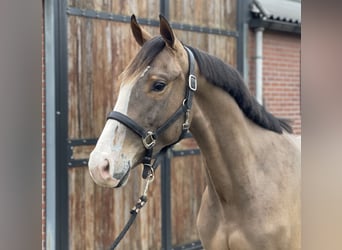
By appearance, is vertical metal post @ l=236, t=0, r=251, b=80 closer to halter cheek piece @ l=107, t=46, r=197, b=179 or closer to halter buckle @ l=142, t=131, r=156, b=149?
halter cheek piece @ l=107, t=46, r=197, b=179

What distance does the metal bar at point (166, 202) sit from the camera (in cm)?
411

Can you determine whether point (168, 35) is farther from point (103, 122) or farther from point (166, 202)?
point (166, 202)

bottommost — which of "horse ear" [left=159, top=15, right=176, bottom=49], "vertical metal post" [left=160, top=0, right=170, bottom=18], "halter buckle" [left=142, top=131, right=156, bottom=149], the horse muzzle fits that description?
the horse muzzle

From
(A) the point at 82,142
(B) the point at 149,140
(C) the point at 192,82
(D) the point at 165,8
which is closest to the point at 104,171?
(B) the point at 149,140

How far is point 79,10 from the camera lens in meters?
3.44

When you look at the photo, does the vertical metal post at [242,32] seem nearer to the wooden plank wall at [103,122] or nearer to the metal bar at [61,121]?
the wooden plank wall at [103,122]

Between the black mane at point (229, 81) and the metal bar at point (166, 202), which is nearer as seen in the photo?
the black mane at point (229, 81)

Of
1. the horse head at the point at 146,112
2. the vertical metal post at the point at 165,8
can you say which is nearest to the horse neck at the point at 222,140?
the horse head at the point at 146,112

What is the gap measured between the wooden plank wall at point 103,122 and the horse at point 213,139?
1239 millimetres

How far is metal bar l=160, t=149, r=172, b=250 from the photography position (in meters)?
4.11

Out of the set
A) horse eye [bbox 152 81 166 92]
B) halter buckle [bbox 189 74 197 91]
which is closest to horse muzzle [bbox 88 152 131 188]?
horse eye [bbox 152 81 166 92]
